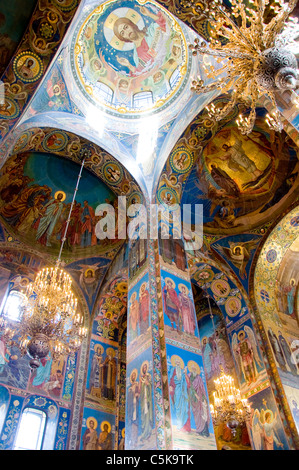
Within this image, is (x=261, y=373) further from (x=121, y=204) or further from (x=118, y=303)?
(x=121, y=204)

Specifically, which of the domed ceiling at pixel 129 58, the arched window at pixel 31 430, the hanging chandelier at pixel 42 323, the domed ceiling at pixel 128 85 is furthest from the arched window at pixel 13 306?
the domed ceiling at pixel 129 58

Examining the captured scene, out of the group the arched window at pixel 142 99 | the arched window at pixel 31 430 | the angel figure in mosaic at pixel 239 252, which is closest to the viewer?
the arched window at pixel 31 430

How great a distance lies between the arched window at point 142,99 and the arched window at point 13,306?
22.9 feet

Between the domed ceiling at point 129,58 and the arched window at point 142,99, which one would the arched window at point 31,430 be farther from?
the arched window at point 142,99

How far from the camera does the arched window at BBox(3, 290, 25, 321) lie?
410 inches

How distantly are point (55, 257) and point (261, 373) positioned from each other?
7.19 metres

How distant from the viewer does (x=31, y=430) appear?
8.97m

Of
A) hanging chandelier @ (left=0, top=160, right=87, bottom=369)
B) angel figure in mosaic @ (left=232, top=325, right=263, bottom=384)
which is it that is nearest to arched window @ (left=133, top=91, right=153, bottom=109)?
hanging chandelier @ (left=0, top=160, right=87, bottom=369)

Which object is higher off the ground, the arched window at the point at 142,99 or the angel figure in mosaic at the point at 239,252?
the arched window at the point at 142,99

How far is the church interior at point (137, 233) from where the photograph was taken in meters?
7.78

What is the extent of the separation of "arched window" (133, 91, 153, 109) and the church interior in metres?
0.05

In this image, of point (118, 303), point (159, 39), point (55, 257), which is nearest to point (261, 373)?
point (118, 303)

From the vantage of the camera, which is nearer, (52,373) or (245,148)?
(52,373)

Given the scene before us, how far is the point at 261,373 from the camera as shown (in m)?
9.53
